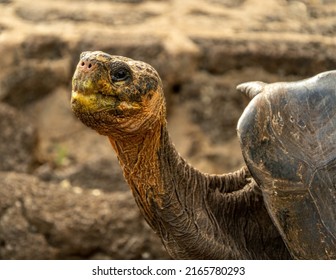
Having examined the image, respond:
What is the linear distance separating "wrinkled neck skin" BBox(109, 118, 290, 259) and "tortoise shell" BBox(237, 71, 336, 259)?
25cm

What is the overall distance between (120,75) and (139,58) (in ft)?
8.89

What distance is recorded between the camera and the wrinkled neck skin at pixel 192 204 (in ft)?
7.13

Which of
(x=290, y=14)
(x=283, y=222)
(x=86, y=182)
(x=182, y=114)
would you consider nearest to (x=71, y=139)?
(x=86, y=182)

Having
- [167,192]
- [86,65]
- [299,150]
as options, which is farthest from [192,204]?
[86,65]

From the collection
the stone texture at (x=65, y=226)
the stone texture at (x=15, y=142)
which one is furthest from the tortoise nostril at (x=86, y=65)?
the stone texture at (x=15, y=142)

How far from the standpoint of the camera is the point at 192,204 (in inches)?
90.0

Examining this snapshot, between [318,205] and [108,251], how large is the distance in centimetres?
219

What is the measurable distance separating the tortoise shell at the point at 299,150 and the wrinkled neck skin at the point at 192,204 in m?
0.25

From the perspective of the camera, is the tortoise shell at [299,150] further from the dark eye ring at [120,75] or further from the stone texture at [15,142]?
the stone texture at [15,142]

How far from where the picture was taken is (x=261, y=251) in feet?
7.94

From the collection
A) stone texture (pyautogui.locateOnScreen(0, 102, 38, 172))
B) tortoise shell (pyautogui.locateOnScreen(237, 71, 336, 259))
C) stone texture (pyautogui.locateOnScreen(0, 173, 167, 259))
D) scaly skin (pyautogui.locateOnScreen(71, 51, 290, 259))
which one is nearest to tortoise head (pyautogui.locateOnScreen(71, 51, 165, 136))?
scaly skin (pyautogui.locateOnScreen(71, 51, 290, 259))

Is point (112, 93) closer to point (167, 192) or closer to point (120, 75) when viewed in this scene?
point (120, 75)

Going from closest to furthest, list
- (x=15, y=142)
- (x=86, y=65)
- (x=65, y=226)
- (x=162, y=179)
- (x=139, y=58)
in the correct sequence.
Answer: (x=86, y=65), (x=162, y=179), (x=65, y=226), (x=15, y=142), (x=139, y=58)

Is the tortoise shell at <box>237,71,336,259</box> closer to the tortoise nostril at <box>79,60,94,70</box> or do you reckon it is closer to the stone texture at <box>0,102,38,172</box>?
the tortoise nostril at <box>79,60,94,70</box>
